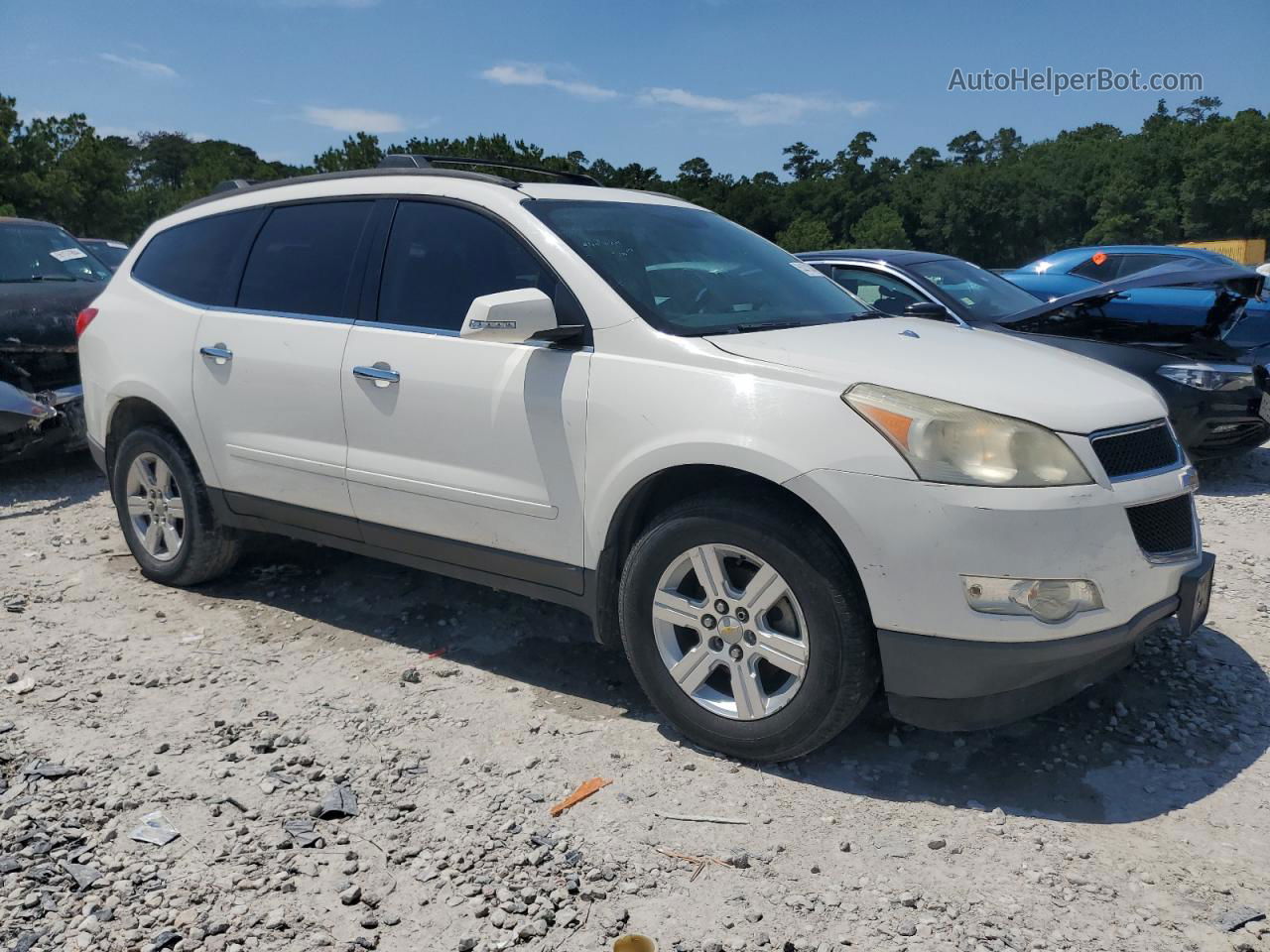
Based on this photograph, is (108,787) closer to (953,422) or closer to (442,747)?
(442,747)

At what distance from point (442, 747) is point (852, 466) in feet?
5.50

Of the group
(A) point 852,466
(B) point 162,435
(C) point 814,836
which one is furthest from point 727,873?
(B) point 162,435

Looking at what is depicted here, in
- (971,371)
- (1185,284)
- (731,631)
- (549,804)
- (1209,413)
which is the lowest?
(549,804)

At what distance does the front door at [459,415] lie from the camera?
3520mm

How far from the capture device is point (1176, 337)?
6840mm

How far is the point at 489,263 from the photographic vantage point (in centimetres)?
381

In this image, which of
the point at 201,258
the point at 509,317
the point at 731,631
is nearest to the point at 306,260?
the point at 201,258

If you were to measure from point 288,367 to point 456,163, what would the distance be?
129 centimetres

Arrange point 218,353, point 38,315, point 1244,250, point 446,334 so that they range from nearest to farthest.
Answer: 1. point 446,334
2. point 218,353
3. point 38,315
4. point 1244,250

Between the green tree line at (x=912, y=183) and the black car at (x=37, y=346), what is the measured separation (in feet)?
110

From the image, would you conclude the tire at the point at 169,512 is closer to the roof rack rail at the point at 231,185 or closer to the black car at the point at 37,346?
the roof rack rail at the point at 231,185

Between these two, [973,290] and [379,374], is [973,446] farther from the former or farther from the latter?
[973,290]

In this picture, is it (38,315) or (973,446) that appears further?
(38,315)

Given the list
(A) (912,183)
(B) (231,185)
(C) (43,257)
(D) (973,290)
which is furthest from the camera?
(A) (912,183)
